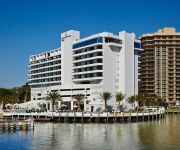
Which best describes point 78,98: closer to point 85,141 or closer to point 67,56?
point 67,56

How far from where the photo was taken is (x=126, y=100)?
180m

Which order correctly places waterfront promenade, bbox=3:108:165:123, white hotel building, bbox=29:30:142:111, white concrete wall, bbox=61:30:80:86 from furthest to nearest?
white concrete wall, bbox=61:30:80:86
white hotel building, bbox=29:30:142:111
waterfront promenade, bbox=3:108:165:123

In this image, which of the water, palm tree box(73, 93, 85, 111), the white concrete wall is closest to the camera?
the water

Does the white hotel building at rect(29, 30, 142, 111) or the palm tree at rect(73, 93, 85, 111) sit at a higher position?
the white hotel building at rect(29, 30, 142, 111)

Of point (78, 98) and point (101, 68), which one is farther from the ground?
point (101, 68)

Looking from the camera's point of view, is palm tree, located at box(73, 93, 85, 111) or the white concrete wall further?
the white concrete wall

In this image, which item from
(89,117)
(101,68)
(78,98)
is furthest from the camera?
(101,68)

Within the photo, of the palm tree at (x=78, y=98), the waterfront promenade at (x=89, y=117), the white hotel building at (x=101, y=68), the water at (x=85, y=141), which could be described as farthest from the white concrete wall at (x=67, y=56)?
the water at (x=85, y=141)

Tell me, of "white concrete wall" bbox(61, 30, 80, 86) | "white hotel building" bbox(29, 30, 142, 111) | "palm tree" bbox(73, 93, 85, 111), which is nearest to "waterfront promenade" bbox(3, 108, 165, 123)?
"palm tree" bbox(73, 93, 85, 111)

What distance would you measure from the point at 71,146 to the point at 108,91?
103 metres

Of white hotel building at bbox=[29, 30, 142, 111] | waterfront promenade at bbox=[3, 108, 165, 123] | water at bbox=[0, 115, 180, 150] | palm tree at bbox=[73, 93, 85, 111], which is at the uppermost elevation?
white hotel building at bbox=[29, 30, 142, 111]

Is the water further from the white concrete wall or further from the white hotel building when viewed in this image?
the white concrete wall

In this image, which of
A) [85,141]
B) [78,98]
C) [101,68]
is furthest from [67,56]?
[85,141]

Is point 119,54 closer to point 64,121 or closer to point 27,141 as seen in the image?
point 64,121
